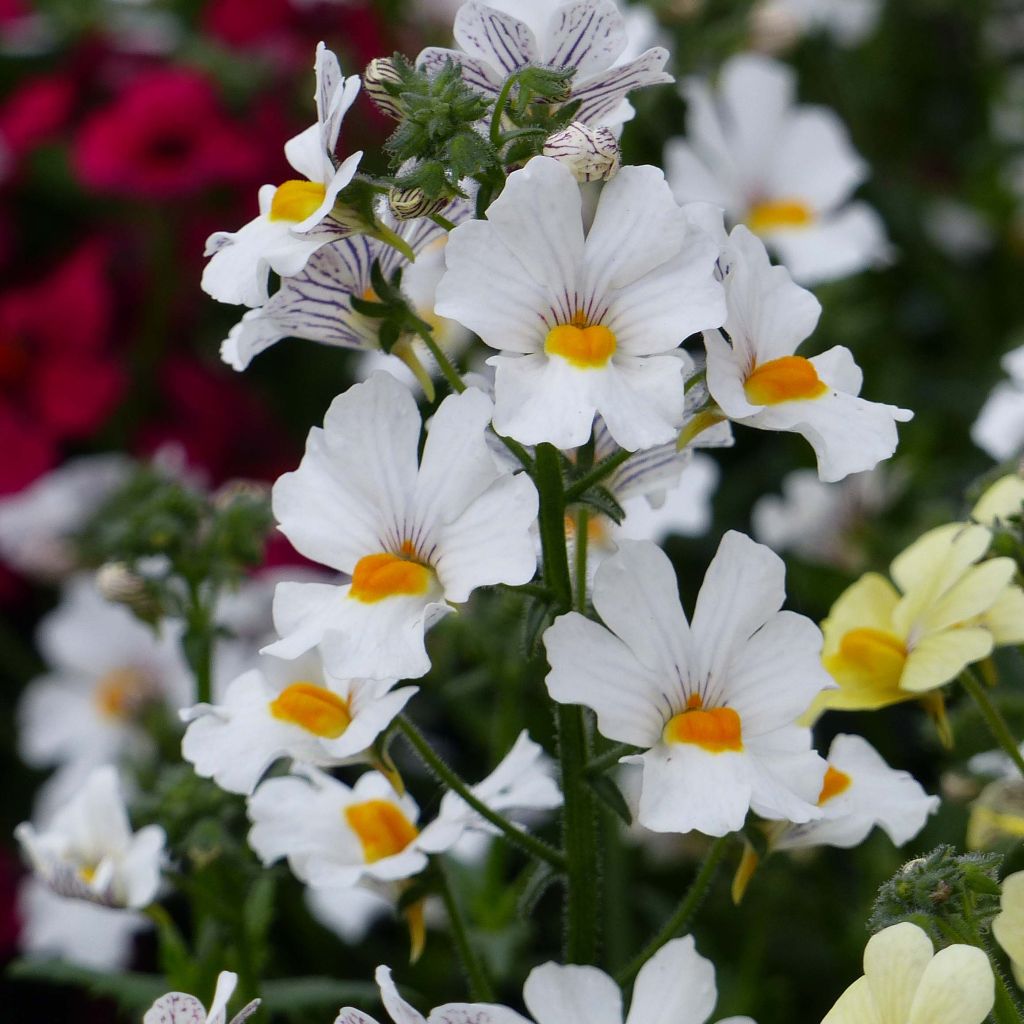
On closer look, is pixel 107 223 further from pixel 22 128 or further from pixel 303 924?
pixel 303 924

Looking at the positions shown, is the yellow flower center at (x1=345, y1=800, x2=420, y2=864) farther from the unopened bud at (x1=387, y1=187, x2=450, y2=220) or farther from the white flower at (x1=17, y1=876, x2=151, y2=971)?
the white flower at (x1=17, y1=876, x2=151, y2=971)

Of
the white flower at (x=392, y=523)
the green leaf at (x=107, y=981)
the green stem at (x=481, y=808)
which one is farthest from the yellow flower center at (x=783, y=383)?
the green leaf at (x=107, y=981)

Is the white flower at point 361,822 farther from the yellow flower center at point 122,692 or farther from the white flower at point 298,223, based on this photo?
the yellow flower center at point 122,692

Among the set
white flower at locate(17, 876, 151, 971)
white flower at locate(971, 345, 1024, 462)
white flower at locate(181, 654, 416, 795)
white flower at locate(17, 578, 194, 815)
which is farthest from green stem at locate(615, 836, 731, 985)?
white flower at locate(17, 578, 194, 815)

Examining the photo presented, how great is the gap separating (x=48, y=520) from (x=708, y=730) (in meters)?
1.08

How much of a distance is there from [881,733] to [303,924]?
479 mm

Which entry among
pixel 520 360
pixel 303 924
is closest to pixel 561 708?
pixel 520 360

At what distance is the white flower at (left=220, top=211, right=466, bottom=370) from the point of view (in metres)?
0.75

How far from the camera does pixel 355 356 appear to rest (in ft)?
5.89

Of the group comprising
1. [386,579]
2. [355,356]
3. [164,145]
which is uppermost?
[164,145]

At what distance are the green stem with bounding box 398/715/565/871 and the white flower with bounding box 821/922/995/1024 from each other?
0.17 metres

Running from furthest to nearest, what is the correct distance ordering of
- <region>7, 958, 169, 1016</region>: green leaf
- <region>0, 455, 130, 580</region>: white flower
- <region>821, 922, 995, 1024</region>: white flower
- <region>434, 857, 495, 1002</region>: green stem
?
<region>0, 455, 130, 580</region>: white flower < <region>7, 958, 169, 1016</region>: green leaf < <region>434, 857, 495, 1002</region>: green stem < <region>821, 922, 995, 1024</region>: white flower

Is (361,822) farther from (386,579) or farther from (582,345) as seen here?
(582,345)

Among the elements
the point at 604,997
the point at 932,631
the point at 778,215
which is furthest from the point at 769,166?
the point at 604,997
